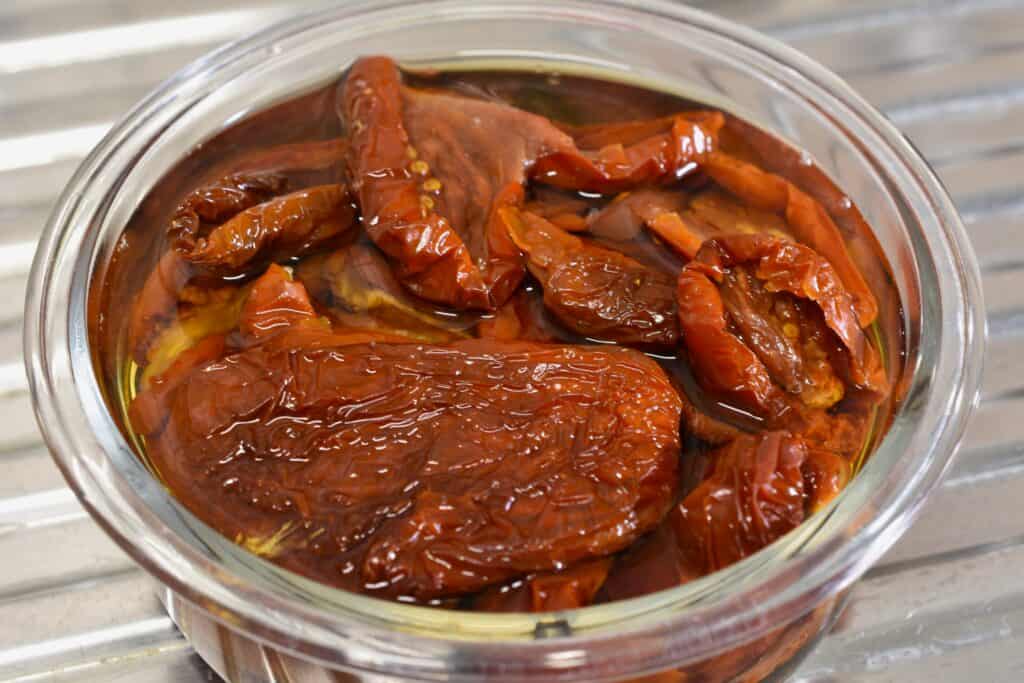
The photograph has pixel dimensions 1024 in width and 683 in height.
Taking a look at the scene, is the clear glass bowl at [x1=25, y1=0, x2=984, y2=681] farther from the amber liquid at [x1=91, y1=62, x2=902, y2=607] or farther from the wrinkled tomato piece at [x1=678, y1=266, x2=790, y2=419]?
the wrinkled tomato piece at [x1=678, y1=266, x2=790, y2=419]

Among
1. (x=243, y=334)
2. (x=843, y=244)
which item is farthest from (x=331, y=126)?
(x=843, y=244)

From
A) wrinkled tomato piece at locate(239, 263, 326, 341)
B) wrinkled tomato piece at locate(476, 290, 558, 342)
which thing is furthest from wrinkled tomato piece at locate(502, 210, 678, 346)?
wrinkled tomato piece at locate(239, 263, 326, 341)

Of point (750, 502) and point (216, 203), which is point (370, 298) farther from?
point (750, 502)

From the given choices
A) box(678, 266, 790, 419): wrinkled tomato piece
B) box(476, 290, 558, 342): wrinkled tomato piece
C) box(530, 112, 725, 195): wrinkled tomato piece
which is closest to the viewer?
box(678, 266, 790, 419): wrinkled tomato piece

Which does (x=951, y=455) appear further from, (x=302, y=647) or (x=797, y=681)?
(x=302, y=647)

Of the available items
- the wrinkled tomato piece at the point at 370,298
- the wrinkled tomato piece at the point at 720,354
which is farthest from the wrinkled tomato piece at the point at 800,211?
the wrinkled tomato piece at the point at 370,298

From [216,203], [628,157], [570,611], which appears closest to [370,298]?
[216,203]
